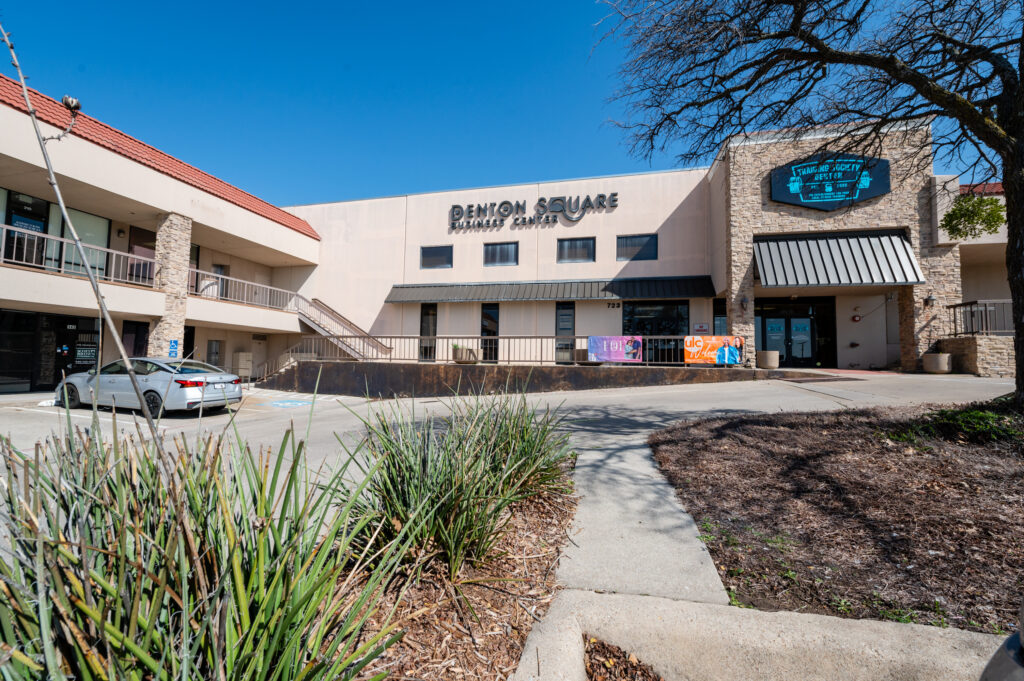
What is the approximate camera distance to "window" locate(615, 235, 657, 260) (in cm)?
1958

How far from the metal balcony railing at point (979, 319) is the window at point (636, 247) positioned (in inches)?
404

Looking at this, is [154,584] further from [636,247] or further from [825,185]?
[636,247]

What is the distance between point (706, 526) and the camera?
3.30 meters

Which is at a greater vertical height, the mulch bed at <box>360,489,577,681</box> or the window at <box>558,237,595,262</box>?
the window at <box>558,237,595,262</box>

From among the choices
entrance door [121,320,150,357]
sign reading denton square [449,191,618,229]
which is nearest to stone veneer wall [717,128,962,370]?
sign reading denton square [449,191,618,229]

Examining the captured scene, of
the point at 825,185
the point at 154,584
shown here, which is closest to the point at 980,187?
the point at 825,185

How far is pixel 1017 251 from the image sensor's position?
5.00 m

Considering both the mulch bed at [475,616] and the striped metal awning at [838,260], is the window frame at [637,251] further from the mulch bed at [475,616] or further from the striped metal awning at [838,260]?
the mulch bed at [475,616]

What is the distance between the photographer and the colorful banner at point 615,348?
14883 mm

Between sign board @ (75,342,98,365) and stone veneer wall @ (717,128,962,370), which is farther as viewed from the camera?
sign board @ (75,342,98,365)

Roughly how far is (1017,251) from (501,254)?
17.7m

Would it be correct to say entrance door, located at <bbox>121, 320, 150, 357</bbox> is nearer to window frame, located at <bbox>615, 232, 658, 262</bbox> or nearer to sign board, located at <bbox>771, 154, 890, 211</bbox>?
window frame, located at <bbox>615, 232, 658, 262</bbox>

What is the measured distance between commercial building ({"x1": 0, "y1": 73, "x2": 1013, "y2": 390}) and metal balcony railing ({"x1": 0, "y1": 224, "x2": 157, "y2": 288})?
10 centimetres

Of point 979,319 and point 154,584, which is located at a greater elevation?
point 979,319
